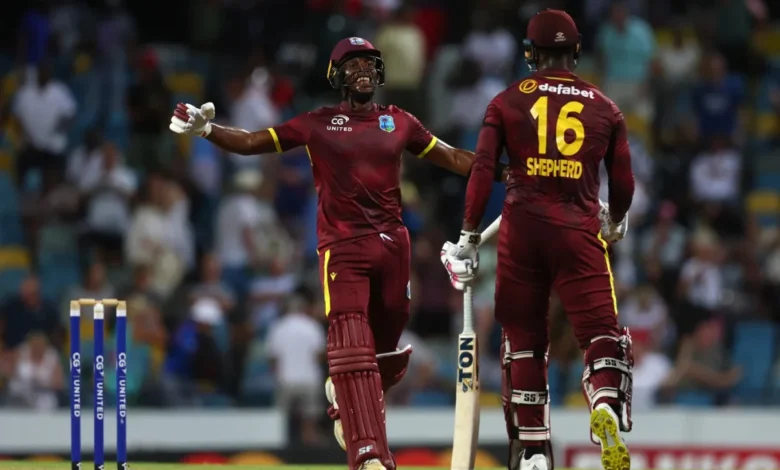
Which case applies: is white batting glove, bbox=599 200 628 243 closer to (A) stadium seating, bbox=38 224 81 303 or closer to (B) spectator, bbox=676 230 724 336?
(B) spectator, bbox=676 230 724 336

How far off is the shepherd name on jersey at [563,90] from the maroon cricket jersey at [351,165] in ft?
3.43

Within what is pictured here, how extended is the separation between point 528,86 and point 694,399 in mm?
6762

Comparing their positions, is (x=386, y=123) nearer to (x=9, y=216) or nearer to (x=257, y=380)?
(x=257, y=380)

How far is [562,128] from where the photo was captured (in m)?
8.25

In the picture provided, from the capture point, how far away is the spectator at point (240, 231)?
15.5 meters

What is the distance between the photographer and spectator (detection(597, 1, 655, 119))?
17266mm

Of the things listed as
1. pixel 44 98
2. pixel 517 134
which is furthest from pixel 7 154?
pixel 517 134

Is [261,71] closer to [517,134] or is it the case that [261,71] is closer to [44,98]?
[44,98]

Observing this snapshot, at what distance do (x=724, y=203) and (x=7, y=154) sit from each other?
24.5 feet

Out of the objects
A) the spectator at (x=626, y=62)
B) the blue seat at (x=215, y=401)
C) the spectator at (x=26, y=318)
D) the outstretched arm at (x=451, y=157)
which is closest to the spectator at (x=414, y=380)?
the blue seat at (x=215, y=401)

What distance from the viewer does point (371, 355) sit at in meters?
8.57

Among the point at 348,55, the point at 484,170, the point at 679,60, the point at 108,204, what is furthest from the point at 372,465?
the point at 679,60

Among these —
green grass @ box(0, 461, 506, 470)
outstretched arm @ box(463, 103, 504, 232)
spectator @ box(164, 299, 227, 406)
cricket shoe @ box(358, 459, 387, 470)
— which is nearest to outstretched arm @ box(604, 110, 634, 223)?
outstretched arm @ box(463, 103, 504, 232)

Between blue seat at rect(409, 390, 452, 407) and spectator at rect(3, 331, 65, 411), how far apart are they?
10.2 ft
